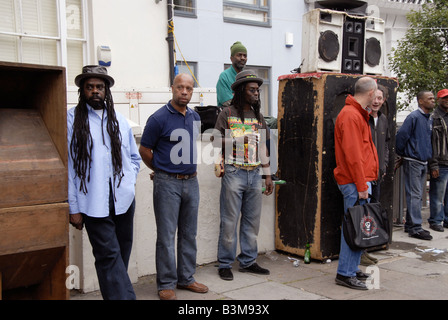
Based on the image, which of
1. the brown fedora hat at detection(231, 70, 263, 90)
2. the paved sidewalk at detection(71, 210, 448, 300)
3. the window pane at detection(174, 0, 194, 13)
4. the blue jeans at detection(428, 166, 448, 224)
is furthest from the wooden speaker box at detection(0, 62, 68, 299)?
the window pane at detection(174, 0, 194, 13)

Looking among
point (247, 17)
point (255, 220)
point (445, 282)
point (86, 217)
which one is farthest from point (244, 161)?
point (247, 17)

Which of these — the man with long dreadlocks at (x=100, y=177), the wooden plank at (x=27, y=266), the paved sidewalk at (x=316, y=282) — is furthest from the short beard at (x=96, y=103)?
the paved sidewalk at (x=316, y=282)

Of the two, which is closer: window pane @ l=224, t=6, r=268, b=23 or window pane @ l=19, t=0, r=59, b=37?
window pane @ l=19, t=0, r=59, b=37

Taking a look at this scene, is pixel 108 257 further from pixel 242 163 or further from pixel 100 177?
pixel 242 163

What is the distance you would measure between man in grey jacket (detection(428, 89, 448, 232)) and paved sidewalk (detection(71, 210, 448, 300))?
4.22 ft

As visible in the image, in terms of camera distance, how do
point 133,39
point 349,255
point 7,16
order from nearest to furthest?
point 349,255
point 7,16
point 133,39

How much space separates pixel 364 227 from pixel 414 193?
2767mm

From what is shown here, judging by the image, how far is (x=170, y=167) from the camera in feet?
14.4

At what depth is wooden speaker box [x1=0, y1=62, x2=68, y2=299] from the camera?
3105mm

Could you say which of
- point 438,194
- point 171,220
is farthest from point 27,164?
point 438,194

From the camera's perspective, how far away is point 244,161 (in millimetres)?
5039

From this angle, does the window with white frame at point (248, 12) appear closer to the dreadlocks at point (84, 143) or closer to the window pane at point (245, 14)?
the window pane at point (245, 14)

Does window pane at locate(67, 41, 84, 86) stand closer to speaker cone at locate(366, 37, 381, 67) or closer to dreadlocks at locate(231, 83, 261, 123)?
dreadlocks at locate(231, 83, 261, 123)
